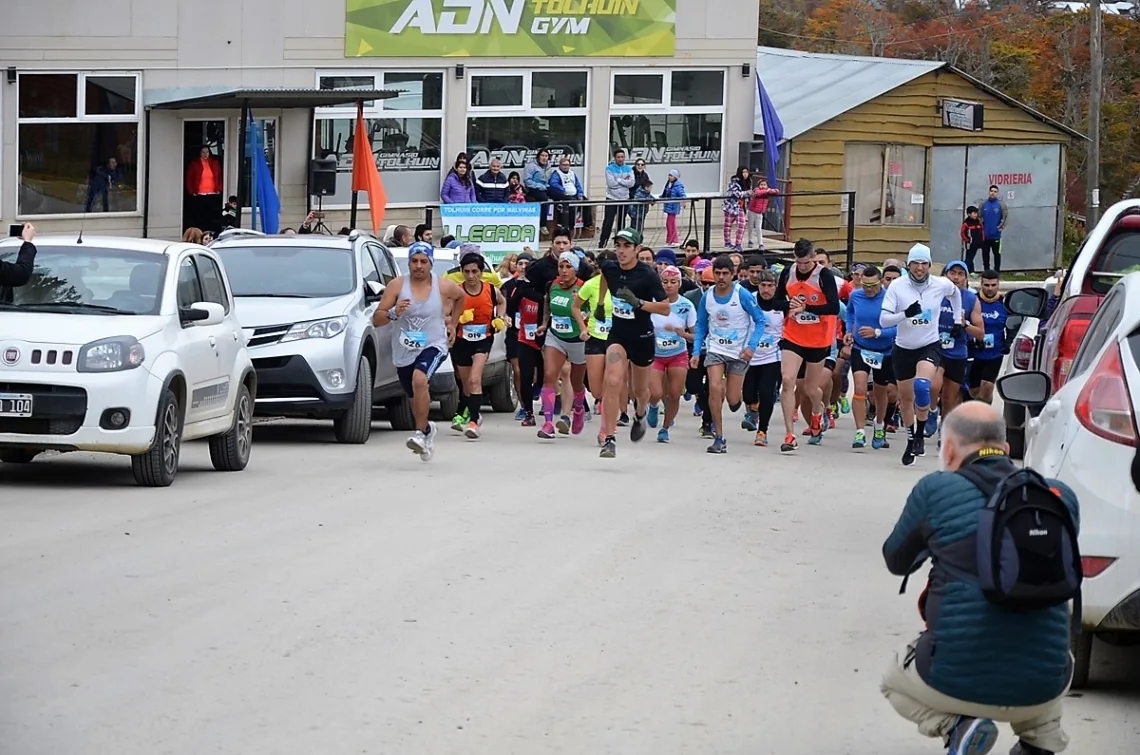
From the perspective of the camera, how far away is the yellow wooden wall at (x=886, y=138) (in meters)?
37.0

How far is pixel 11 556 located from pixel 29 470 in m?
4.03

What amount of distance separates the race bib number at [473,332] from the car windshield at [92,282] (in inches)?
160

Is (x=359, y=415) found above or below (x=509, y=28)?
below

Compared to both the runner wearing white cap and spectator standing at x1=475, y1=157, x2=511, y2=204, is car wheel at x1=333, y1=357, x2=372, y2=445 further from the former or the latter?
spectator standing at x1=475, y1=157, x2=511, y2=204

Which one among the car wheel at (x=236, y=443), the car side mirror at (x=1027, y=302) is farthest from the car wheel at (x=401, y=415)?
the car side mirror at (x=1027, y=302)

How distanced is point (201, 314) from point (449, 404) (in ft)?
21.5

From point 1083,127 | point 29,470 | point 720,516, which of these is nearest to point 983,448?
point 720,516

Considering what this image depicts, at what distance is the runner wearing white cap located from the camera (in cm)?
1642

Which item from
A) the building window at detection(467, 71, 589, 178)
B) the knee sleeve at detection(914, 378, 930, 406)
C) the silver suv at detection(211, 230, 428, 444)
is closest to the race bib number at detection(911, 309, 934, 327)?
the knee sleeve at detection(914, 378, 930, 406)

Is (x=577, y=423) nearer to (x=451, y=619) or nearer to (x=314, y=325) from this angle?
(x=314, y=325)

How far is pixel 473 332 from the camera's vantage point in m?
16.3

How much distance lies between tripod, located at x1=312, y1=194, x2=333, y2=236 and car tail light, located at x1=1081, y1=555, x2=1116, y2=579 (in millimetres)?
21740

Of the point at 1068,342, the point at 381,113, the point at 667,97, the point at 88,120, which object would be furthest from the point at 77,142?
the point at 1068,342

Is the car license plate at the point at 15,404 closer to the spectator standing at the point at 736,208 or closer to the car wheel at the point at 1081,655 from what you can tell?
the car wheel at the point at 1081,655
